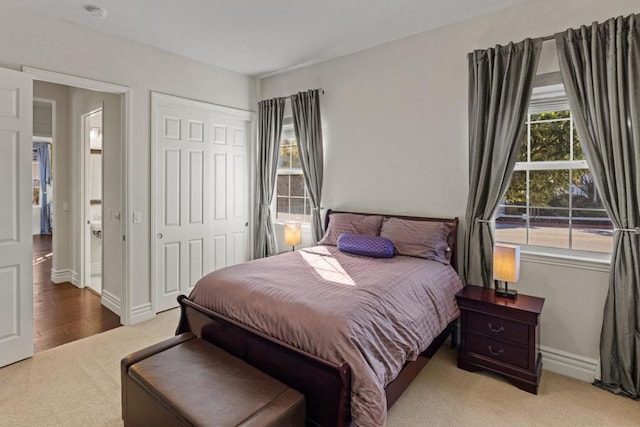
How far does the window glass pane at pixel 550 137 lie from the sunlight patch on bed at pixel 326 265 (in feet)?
6.08

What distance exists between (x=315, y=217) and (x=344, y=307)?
2316 mm

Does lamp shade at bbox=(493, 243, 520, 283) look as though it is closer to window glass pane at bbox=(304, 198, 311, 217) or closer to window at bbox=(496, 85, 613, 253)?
window at bbox=(496, 85, 613, 253)

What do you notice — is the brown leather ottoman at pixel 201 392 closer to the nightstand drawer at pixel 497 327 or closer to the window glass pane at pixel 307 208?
the nightstand drawer at pixel 497 327

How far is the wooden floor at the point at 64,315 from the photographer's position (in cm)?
327

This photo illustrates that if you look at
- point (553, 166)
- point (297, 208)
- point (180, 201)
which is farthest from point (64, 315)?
point (553, 166)

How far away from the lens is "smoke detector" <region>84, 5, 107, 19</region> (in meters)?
2.86

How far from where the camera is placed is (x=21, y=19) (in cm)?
282

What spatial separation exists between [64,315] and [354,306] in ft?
11.5

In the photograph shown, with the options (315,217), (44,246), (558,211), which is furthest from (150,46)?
(44,246)

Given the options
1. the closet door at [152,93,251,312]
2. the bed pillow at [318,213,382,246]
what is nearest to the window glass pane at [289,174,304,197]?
the closet door at [152,93,251,312]

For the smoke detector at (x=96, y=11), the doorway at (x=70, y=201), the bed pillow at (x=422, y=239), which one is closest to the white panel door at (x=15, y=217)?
the smoke detector at (x=96, y=11)

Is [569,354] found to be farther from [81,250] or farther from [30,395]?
[81,250]

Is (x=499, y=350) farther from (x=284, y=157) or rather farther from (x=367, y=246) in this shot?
(x=284, y=157)

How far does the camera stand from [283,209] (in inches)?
190
